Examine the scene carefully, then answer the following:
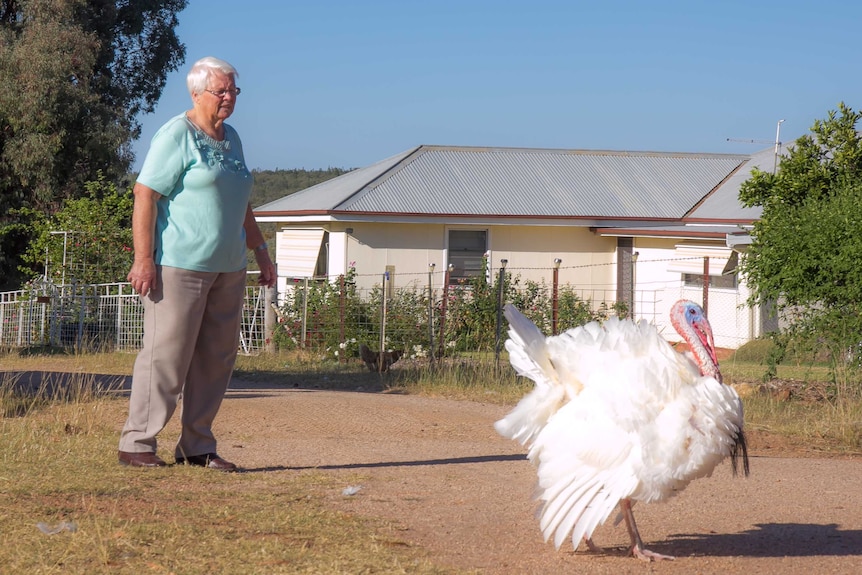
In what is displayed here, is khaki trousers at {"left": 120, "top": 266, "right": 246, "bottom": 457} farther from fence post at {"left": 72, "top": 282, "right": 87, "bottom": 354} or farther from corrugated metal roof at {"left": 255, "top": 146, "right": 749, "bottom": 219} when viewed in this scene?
corrugated metal roof at {"left": 255, "top": 146, "right": 749, "bottom": 219}

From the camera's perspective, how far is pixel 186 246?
20.7 ft

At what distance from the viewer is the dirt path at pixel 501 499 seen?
201 inches

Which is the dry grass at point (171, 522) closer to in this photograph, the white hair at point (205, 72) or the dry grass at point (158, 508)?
the dry grass at point (158, 508)

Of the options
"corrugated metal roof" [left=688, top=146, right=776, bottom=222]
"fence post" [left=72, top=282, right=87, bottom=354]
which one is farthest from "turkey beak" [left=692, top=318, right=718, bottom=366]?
"corrugated metal roof" [left=688, top=146, right=776, bottom=222]

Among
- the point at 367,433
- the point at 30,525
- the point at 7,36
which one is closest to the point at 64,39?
the point at 7,36

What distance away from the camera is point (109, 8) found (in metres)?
30.3

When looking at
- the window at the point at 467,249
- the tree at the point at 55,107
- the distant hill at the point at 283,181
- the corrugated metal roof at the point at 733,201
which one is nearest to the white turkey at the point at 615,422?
the corrugated metal roof at the point at 733,201

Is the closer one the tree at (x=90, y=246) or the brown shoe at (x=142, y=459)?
the brown shoe at (x=142, y=459)

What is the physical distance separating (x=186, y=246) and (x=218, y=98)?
34.3 inches

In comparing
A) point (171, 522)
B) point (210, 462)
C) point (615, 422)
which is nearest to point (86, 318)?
point (210, 462)

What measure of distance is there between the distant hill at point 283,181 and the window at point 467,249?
33.7m

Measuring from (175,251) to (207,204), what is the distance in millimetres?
321

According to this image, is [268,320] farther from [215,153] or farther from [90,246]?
[215,153]

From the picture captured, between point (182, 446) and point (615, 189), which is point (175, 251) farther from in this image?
point (615, 189)
